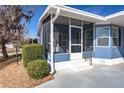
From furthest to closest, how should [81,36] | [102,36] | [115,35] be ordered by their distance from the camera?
[115,35], [102,36], [81,36]

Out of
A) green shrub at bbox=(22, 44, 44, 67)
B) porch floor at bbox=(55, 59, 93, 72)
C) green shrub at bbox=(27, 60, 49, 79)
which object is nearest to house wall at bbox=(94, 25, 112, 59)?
porch floor at bbox=(55, 59, 93, 72)

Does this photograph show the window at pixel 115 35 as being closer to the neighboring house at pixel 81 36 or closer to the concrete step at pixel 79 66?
the neighboring house at pixel 81 36

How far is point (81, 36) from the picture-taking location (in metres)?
8.97

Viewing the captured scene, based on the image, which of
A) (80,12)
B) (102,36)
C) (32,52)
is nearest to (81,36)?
(102,36)

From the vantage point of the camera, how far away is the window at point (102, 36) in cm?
952

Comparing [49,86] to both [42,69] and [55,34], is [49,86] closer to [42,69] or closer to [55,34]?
[42,69]

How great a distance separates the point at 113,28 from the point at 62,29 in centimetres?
407

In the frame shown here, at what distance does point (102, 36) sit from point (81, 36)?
1718mm

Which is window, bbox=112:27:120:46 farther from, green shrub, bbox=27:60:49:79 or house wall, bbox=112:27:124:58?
green shrub, bbox=27:60:49:79

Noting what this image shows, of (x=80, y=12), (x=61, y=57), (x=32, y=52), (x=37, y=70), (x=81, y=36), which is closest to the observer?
(x=37, y=70)

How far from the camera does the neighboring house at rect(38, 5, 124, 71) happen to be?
7.49 m

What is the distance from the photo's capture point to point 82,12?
742 cm

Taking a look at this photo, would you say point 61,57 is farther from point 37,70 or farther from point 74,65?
point 37,70
